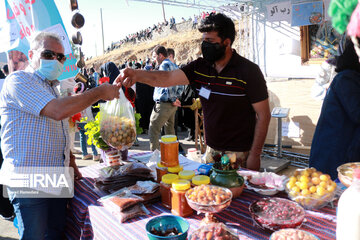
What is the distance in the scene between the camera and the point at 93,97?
1.79m

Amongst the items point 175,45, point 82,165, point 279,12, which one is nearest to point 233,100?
point 279,12

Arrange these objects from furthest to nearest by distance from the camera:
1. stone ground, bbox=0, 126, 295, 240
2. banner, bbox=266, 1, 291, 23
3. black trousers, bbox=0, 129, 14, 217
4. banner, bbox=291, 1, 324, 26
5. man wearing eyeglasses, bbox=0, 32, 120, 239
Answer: banner, bbox=266, 1, 291, 23 < banner, bbox=291, 1, 324, 26 < black trousers, bbox=0, 129, 14, 217 < stone ground, bbox=0, 126, 295, 240 < man wearing eyeglasses, bbox=0, 32, 120, 239

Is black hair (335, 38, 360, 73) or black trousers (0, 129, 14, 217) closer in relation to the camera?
black hair (335, 38, 360, 73)

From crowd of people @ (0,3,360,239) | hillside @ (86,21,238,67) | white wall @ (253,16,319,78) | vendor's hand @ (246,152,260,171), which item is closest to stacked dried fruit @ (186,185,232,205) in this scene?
crowd of people @ (0,3,360,239)

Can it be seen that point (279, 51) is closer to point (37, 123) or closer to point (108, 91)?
point (108, 91)

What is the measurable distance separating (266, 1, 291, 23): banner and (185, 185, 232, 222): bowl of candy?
4.84m

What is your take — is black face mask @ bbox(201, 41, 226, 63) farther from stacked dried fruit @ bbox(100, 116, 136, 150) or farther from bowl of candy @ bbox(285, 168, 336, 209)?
bowl of candy @ bbox(285, 168, 336, 209)

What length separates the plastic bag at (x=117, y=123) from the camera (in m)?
2.14

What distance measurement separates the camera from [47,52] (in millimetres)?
1780

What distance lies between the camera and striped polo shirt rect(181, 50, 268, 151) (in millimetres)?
2172

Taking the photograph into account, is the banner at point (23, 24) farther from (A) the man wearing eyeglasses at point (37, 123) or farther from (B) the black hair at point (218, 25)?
(B) the black hair at point (218, 25)

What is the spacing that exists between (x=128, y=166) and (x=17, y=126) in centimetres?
80

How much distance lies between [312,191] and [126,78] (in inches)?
64.2

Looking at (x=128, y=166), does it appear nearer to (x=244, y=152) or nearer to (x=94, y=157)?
(x=244, y=152)
